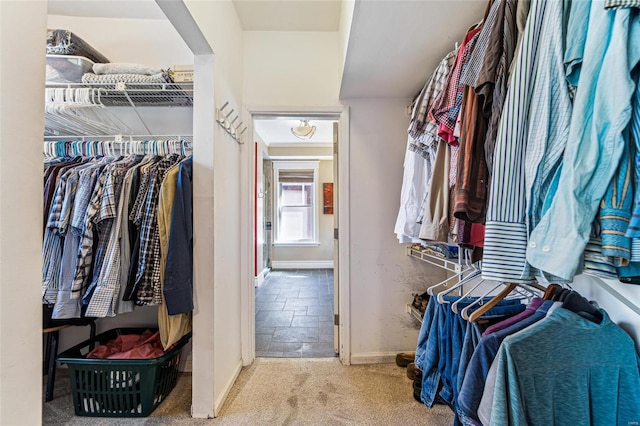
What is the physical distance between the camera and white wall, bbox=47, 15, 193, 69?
1.92 meters

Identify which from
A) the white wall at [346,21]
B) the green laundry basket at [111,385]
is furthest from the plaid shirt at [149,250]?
the white wall at [346,21]

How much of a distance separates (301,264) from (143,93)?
168 inches

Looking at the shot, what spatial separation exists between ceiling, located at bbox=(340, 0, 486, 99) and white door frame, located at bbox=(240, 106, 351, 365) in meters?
0.36

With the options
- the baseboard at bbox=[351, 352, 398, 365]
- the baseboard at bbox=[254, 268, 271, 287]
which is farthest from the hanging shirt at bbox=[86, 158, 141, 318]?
the baseboard at bbox=[254, 268, 271, 287]

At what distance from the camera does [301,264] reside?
5453mm

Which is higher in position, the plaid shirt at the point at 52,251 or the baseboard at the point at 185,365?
the plaid shirt at the point at 52,251

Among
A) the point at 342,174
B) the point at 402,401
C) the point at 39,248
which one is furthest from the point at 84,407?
the point at 342,174

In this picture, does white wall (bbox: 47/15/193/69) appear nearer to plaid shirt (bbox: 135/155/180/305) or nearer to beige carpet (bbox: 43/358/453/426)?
plaid shirt (bbox: 135/155/180/305)

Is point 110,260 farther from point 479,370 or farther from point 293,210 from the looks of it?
point 293,210

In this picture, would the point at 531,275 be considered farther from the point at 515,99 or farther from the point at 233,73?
the point at 233,73

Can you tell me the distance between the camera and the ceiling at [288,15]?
5.98ft

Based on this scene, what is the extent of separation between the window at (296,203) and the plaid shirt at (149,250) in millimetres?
4119

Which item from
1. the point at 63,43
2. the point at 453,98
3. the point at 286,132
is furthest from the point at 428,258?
the point at 286,132

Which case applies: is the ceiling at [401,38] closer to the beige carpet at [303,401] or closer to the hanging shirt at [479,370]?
the hanging shirt at [479,370]
